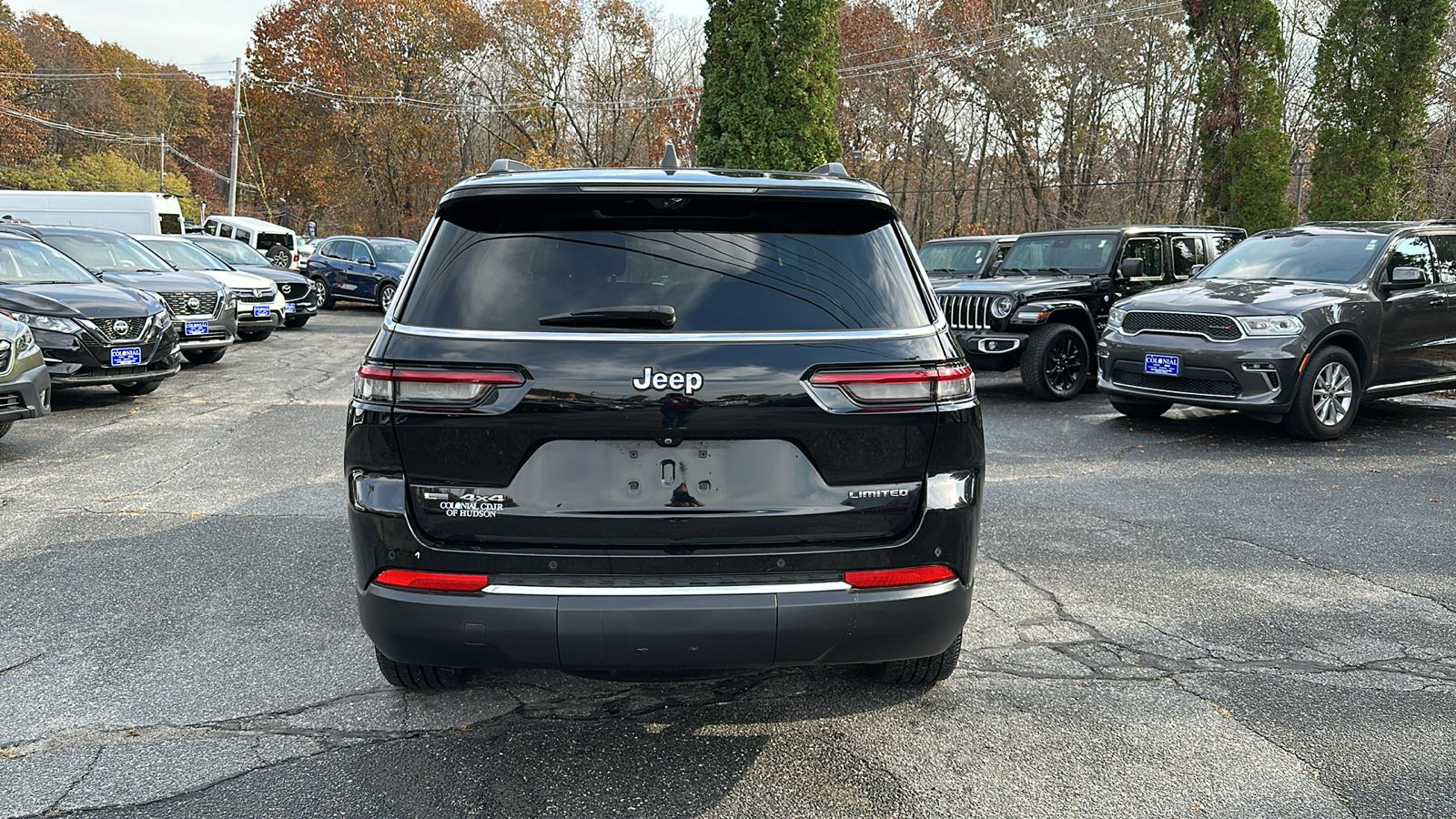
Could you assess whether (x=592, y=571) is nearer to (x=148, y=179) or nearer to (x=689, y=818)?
(x=689, y=818)

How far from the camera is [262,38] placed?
4769 cm

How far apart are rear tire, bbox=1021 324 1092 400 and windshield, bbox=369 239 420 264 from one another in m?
17.6

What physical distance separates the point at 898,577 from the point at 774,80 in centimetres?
1783

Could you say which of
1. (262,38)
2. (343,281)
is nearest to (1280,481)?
(343,281)

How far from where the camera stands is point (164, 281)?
13.2m

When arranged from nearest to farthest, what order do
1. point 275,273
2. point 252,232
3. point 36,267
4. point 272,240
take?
1. point 36,267
2. point 275,273
3. point 252,232
4. point 272,240

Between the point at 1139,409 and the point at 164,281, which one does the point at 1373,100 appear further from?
the point at 164,281

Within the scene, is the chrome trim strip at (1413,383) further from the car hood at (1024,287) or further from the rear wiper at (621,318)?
the rear wiper at (621,318)

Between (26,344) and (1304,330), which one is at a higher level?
(1304,330)

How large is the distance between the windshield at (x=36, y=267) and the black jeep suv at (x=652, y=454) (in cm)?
992

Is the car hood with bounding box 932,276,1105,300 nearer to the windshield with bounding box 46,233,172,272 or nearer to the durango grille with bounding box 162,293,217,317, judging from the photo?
the durango grille with bounding box 162,293,217,317

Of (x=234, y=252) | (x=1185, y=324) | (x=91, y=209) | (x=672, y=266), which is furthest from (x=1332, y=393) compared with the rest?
(x=91, y=209)

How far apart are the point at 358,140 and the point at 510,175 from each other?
154 ft

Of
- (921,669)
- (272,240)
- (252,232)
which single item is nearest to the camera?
(921,669)
